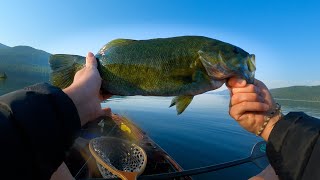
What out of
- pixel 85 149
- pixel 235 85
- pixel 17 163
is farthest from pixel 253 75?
pixel 85 149

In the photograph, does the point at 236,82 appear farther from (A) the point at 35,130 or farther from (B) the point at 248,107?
(A) the point at 35,130

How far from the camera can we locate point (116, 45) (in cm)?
408

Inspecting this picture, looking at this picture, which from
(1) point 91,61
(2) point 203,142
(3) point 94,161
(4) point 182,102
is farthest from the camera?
(2) point 203,142

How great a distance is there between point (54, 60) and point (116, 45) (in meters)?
0.91

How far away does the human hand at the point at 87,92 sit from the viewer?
2.84m

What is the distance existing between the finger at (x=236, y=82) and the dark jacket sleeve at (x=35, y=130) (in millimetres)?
2431

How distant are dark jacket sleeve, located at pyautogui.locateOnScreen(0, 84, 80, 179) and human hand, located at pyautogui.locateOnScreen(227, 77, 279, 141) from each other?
2.46 metres

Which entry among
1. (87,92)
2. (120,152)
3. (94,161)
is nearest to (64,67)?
(87,92)

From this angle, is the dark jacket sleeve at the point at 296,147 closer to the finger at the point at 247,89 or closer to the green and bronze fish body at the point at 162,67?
the finger at the point at 247,89

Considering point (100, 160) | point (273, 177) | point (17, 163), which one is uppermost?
point (17, 163)

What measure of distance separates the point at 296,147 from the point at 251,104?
94 cm

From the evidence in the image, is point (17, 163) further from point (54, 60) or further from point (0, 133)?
point (54, 60)

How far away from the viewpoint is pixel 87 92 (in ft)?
10.0

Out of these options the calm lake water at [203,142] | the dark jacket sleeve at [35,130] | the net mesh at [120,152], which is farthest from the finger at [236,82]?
the calm lake water at [203,142]
